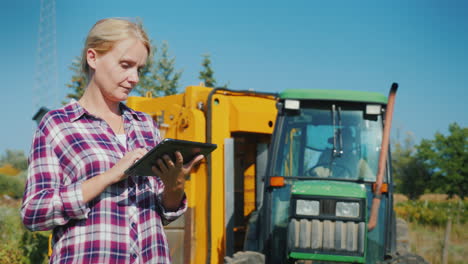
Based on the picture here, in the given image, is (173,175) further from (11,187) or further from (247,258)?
(11,187)

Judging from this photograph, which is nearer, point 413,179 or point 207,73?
point 207,73

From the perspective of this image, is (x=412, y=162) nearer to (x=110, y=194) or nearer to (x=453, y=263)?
(x=453, y=263)

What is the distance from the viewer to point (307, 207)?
495cm

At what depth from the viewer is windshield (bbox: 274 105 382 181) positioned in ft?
17.9

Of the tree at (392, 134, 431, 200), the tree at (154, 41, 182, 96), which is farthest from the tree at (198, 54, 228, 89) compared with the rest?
the tree at (392, 134, 431, 200)

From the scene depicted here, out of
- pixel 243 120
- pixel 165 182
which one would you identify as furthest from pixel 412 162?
pixel 165 182

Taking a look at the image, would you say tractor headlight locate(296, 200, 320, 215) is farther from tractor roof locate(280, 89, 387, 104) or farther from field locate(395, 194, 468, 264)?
field locate(395, 194, 468, 264)

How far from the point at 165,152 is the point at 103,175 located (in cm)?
23

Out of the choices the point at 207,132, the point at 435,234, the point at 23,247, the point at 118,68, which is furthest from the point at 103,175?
the point at 435,234

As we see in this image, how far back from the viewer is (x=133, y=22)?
7.02 feet

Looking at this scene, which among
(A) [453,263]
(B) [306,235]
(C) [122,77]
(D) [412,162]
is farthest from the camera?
(D) [412,162]

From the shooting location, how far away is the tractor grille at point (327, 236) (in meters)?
4.79

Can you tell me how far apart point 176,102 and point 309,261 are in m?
2.95

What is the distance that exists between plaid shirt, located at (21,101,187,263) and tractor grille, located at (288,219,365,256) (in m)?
2.93
